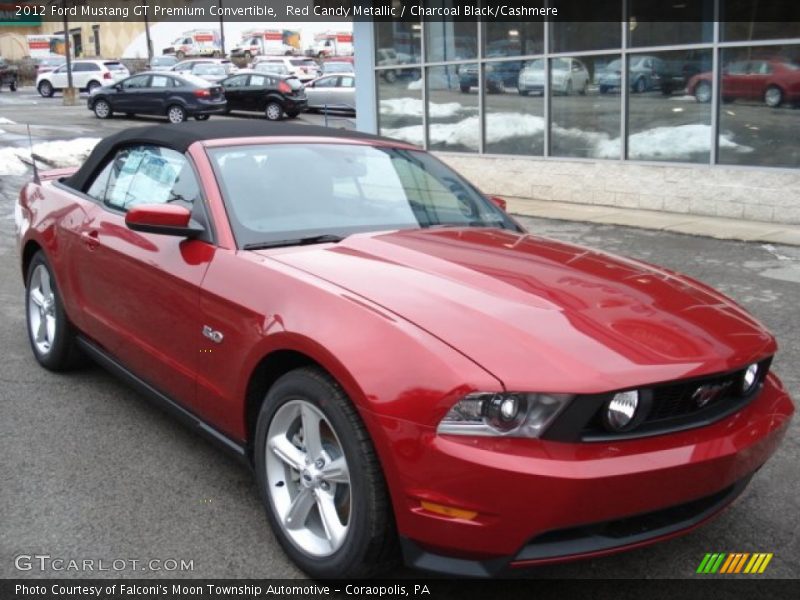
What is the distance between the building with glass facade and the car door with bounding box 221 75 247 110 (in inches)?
575

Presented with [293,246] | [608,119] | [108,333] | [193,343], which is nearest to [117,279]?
[108,333]

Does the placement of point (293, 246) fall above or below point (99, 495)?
above

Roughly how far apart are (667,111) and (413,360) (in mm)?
9914

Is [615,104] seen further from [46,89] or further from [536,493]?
[46,89]

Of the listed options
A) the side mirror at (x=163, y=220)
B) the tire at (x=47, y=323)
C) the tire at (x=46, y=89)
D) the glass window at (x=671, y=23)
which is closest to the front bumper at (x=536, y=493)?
the side mirror at (x=163, y=220)

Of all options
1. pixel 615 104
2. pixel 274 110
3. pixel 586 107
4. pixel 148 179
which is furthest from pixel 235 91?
pixel 148 179

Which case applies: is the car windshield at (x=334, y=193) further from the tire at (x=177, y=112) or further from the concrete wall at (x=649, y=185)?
the tire at (x=177, y=112)

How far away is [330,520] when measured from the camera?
301 cm

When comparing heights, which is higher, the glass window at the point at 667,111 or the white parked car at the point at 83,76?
the white parked car at the point at 83,76

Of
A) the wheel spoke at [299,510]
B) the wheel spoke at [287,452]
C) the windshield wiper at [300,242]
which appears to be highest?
the windshield wiper at [300,242]

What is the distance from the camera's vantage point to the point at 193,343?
3699 mm

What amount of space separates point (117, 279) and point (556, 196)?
9.43m

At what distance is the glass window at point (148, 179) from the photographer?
4156mm

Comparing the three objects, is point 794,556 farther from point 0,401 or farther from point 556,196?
point 556,196
